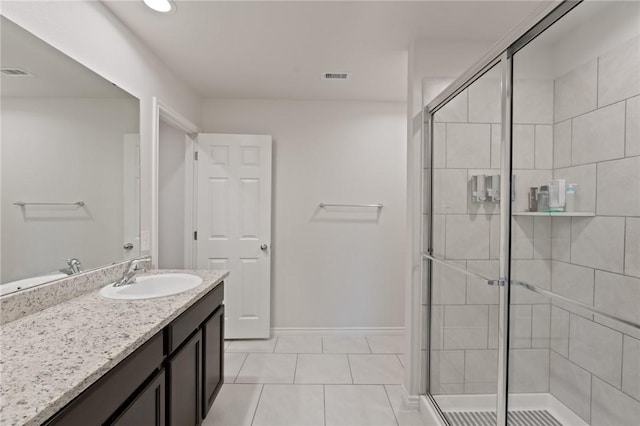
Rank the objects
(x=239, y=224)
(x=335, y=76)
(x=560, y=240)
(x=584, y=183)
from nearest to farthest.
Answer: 1. (x=584, y=183)
2. (x=560, y=240)
3. (x=335, y=76)
4. (x=239, y=224)

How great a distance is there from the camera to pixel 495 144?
139 cm

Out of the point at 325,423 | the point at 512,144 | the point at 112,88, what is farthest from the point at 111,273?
the point at 512,144

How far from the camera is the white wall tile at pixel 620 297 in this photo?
1188mm

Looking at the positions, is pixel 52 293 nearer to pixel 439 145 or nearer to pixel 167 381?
pixel 167 381

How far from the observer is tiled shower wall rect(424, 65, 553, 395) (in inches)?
53.1

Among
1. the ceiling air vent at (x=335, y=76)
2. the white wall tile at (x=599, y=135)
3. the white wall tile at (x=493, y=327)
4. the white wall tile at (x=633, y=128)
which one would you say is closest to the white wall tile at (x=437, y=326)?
the white wall tile at (x=493, y=327)

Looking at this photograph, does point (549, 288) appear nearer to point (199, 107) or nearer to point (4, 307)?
point (4, 307)

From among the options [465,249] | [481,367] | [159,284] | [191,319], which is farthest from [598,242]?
[159,284]

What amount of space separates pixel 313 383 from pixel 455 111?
84.8 inches

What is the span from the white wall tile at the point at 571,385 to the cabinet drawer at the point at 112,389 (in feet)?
6.28

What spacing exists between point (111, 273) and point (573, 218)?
2.42m

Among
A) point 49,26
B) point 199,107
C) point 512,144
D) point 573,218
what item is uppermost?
point 199,107

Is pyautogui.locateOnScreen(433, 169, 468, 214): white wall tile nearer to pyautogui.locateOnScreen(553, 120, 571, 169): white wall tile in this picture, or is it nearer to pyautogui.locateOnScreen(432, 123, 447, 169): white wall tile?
pyautogui.locateOnScreen(432, 123, 447, 169): white wall tile

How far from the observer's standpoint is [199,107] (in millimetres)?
3004
